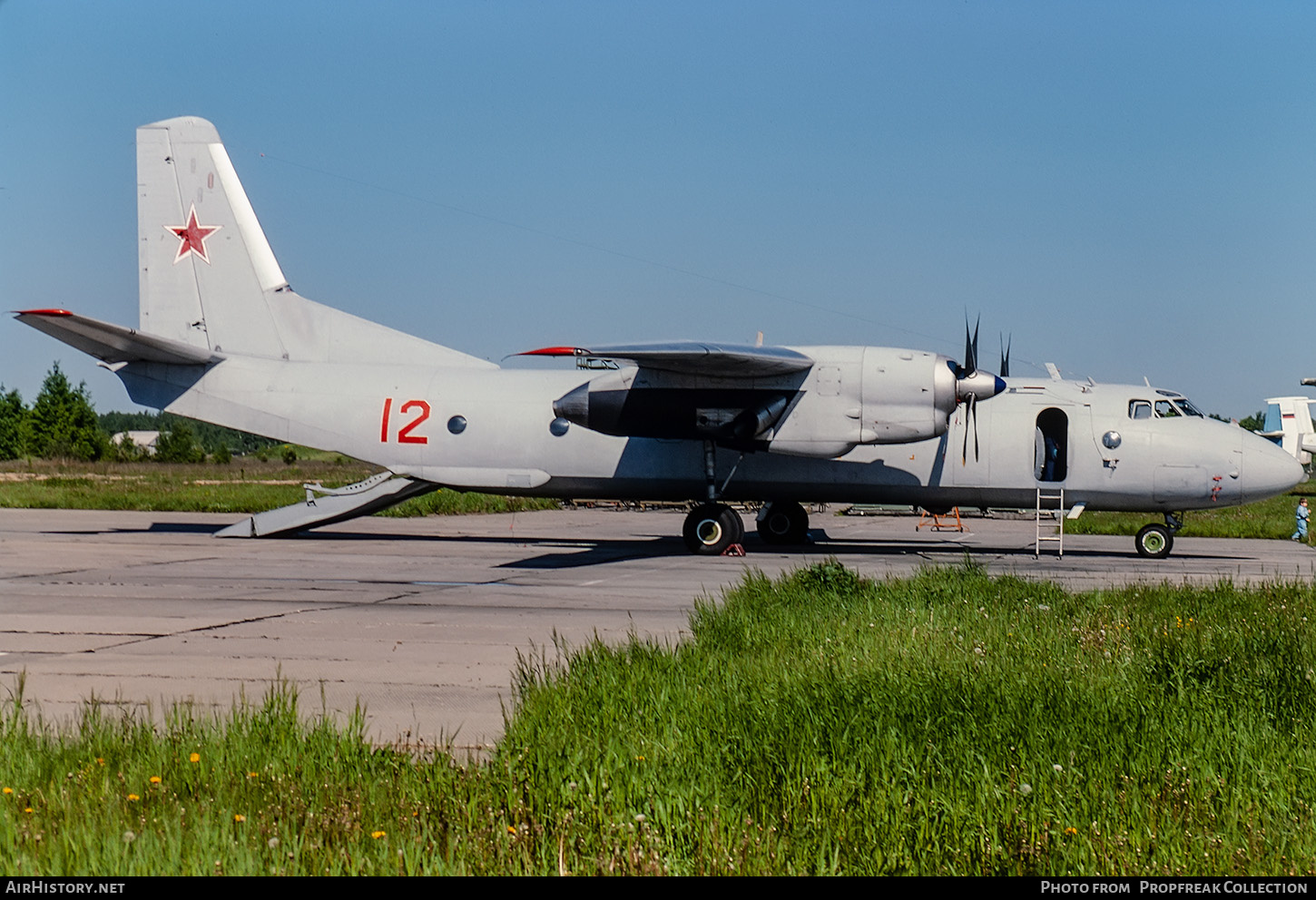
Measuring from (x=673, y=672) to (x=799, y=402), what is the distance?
538 inches

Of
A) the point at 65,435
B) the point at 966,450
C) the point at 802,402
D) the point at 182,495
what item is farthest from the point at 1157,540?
the point at 65,435

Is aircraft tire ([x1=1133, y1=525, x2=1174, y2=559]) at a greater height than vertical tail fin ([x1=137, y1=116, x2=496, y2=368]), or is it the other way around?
vertical tail fin ([x1=137, y1=116, x2=496, y2=368])

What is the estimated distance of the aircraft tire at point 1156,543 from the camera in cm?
2217

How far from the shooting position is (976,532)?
32.3 meters

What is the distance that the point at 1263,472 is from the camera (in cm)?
2128

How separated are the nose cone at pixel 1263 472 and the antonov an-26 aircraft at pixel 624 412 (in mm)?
35

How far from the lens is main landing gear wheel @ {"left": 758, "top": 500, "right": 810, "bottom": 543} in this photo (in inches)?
982

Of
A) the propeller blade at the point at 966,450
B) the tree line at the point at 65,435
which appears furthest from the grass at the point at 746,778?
the tree line at the point at 65,435

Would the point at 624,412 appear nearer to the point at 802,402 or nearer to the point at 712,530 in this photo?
the point at 712,530

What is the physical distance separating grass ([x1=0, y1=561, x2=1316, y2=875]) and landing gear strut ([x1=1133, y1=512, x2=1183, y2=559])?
48.9 ft

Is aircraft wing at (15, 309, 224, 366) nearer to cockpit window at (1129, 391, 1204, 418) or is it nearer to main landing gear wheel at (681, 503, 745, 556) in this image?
main landing gear wheel at (681, 503, 745, 556)

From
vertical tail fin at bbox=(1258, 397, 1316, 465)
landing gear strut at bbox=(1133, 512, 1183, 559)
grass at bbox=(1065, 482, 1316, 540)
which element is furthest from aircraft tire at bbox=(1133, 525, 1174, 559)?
vertical tail fin at bbox=(1258, 397, 1316, 465)

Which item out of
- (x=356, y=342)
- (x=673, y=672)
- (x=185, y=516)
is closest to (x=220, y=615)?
(x=673, y=672)

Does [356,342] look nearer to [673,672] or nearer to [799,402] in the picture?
[799,402]
